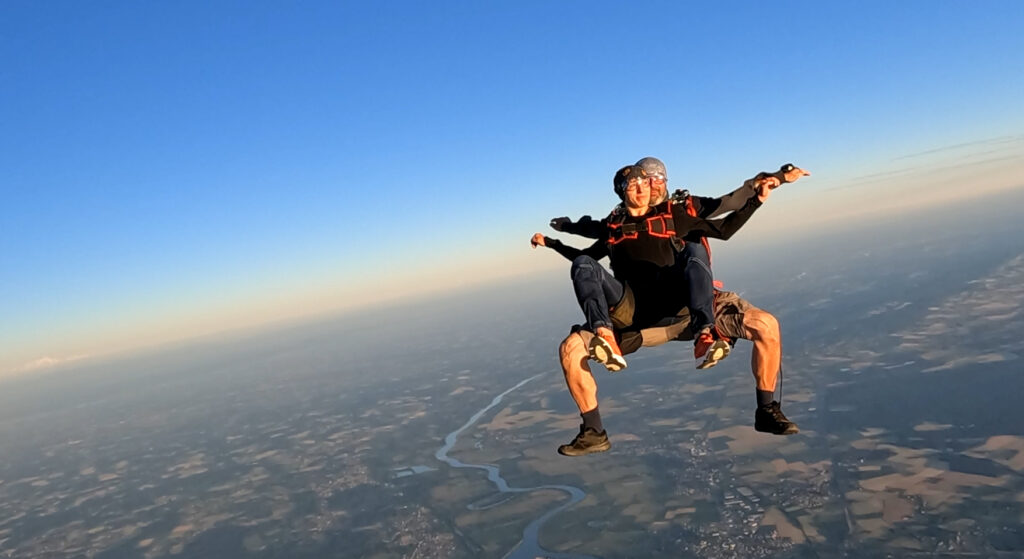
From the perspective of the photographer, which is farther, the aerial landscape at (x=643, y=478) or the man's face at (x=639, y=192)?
the aerial landscape at (x=643, y=478)

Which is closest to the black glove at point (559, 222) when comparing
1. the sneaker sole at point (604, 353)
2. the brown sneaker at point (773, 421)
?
the sneaker sole at point (604, 353)

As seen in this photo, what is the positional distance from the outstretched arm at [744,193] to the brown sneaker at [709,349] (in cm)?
131

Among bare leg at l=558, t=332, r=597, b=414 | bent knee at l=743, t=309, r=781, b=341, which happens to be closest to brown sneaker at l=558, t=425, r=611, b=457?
bare leg at l=558, t=332, r=597, b=414

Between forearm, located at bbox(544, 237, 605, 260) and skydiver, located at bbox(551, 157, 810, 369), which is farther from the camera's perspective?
forearm, located at bbox(544, 237, 605, 260)

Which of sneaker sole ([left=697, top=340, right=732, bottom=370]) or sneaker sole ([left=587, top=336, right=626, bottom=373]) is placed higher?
sneaker sole ([left=587, top=336, right=626, bottom=373])

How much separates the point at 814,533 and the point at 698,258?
9686cm

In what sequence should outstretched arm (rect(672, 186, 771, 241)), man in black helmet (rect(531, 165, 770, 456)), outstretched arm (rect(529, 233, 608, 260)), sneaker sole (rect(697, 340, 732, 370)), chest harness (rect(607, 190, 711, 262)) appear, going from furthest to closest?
outstretched arm (rect(529, 233, 608, 260)) → chest harness (rect(607, 190, 711, 262)) → man in black helmet (rect(531, 165, 770, 456)) → outstretched arm (rect(672, 186, 771, 241)) → sneaker sole (rect(697, 340, 732, 370))

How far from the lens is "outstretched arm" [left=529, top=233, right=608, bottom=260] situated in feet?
19.7

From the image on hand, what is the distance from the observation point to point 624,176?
18.9ft

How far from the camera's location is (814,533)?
271 ft

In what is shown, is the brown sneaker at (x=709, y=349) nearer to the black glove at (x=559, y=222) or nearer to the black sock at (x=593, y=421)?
the black sock at (x=593, y=421)

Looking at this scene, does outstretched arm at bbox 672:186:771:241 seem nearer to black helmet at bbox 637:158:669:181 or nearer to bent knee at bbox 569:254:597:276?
black helmet at bbox 637:158:669:181

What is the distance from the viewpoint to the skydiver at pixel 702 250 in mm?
5023

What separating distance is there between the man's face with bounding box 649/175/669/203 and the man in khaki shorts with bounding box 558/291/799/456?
116 centimetres
